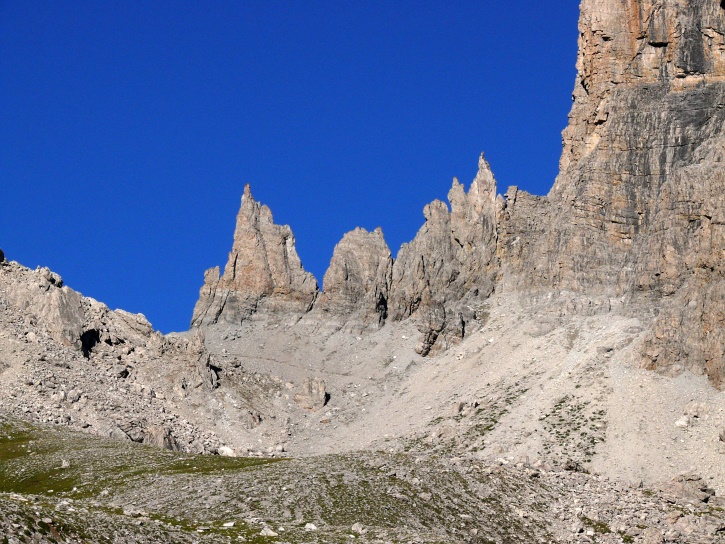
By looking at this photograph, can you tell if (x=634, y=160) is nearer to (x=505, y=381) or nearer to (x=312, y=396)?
(x=505, y=381)

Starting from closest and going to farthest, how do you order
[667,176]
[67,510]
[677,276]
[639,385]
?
[67,510]
[639,385]
[677,276]
[667,176]

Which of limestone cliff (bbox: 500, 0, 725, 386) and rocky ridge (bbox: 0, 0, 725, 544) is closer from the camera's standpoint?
rocky ridge (bbox: 0, 0, 725, 544)

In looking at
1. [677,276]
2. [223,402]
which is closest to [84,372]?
[223,402]

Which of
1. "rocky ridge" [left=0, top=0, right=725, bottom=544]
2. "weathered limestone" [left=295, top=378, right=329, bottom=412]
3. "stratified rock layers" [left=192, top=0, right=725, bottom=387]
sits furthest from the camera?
"weathered limestone" [left=295, top=378, right=329, bottom=412]

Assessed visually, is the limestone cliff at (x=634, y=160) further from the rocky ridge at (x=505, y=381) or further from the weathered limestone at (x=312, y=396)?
the weathered limestone at (x=312, y=396)

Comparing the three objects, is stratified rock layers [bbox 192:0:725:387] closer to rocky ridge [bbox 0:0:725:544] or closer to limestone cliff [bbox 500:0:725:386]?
limestone cliff [bbox 500:0:725:386]

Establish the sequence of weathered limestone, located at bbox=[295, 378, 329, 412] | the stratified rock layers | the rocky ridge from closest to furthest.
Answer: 1. the rocky ridge
2. the stratified rock layers
3. weathered limestone, located at bbox=[295, 378, 329, 412]

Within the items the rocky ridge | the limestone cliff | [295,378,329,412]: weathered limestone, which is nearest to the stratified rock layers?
the limestone cliff

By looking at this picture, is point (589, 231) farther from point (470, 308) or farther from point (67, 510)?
point (67, 510)

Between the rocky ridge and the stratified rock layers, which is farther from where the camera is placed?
the stratified rock layers

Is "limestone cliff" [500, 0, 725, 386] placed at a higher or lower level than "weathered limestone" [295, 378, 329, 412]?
higher

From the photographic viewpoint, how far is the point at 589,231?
175 meters

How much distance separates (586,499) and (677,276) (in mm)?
75310

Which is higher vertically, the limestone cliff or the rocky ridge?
the limestone cliff
